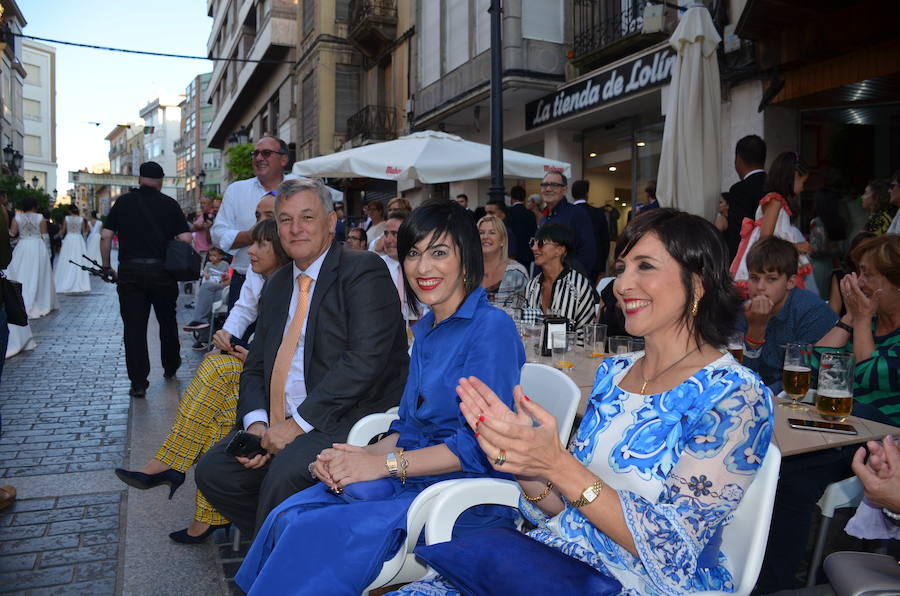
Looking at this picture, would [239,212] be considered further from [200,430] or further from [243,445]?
[243,445]

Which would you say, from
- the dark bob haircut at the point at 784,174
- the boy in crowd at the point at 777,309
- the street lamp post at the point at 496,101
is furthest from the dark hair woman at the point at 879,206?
the street lamp post at the point at 496,101

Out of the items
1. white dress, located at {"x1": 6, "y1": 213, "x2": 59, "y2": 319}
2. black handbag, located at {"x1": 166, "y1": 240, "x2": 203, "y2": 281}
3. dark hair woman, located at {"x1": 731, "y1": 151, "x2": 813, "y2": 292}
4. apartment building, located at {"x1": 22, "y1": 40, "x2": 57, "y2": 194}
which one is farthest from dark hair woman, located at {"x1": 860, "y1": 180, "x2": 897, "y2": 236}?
apartment building, located at {"x1": 22, "y1": 40, "x2": 57, "y2": 194}

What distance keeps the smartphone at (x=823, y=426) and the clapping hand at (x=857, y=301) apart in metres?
0.73

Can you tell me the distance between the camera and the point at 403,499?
230 centimetres

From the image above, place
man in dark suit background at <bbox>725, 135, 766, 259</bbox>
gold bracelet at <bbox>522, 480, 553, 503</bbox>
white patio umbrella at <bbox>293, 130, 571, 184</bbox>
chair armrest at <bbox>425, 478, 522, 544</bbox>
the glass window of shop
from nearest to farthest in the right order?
→ gold bracelet at <bbox>522, 480, 553, 503</bbox>
chair armrest at <bbox>425, 478, 522, 544</bbox>
man in dark suit background at <bbox>725, 135, 766, 259</bbox>
white patio umbrella at <bbox>293, 130, 571, 184</bbox>
the glass window of shop

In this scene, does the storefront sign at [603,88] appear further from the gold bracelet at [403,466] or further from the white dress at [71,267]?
the white dress at [71,267]

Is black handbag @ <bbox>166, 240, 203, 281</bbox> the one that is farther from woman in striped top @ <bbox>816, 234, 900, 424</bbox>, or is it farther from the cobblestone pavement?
woman in striped top @ <bbox>816, 234, 900, 424</bbox>

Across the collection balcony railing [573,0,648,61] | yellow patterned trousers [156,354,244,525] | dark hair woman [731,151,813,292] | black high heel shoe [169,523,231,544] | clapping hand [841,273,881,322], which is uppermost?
balcony railing [573,0,648,61]

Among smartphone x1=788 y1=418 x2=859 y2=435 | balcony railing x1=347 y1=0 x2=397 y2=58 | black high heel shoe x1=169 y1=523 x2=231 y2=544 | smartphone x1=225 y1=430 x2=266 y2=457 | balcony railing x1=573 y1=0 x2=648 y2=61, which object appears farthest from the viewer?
balcony railing x1=347 y1=0 x2=397 y2=58

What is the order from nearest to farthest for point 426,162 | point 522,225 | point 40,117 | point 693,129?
point 693,129 → point 426,162 → point 522,225 → point 40,117

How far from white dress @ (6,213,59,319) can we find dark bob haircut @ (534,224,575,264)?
10190mm

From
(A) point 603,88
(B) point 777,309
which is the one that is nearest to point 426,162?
(A) point 603,88

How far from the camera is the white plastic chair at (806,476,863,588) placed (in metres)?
2.92

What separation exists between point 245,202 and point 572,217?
340cm
